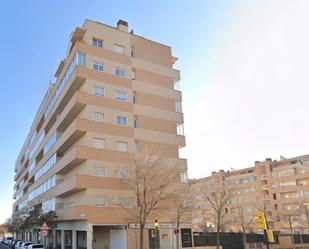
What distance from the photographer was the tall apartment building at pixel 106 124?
39969 mm

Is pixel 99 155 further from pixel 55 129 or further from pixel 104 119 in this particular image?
pixel 55 129

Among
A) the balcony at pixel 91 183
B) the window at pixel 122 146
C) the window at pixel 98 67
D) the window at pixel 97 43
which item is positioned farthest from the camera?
the window at pixel 97 43

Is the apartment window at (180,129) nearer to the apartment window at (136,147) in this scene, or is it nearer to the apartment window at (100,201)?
the apartment window at (136,147)

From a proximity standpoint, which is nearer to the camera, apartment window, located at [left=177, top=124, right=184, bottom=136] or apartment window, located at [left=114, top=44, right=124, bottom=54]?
apartment window, located at [left=114, top=44, right=124, bottom=54]

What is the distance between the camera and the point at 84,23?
45375 millimetres

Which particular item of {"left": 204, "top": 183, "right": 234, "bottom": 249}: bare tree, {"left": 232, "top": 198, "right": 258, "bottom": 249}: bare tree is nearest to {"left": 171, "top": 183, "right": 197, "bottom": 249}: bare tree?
{"left": 204, "top": 183, "right": 234, "bottom": 249}: bare tree

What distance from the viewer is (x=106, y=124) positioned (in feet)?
139

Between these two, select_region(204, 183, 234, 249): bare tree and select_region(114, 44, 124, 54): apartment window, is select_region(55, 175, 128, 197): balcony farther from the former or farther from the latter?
select_region(114, 44, 124, 54): apartment window

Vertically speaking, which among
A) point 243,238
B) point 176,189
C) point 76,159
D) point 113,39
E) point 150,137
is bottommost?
point 243,238

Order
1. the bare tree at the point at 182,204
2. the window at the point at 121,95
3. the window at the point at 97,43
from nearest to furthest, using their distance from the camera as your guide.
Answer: the bare tree at the point at 182,204, the window at the point at 121,95, the window at the point at 97,43

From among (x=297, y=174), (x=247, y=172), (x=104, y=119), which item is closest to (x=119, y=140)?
(x=104, y=119)

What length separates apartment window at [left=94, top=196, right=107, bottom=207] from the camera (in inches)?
1553

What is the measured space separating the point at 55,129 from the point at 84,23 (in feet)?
52.3

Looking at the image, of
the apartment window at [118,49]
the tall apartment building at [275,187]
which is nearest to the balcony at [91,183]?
the apartment window at [118,49]
